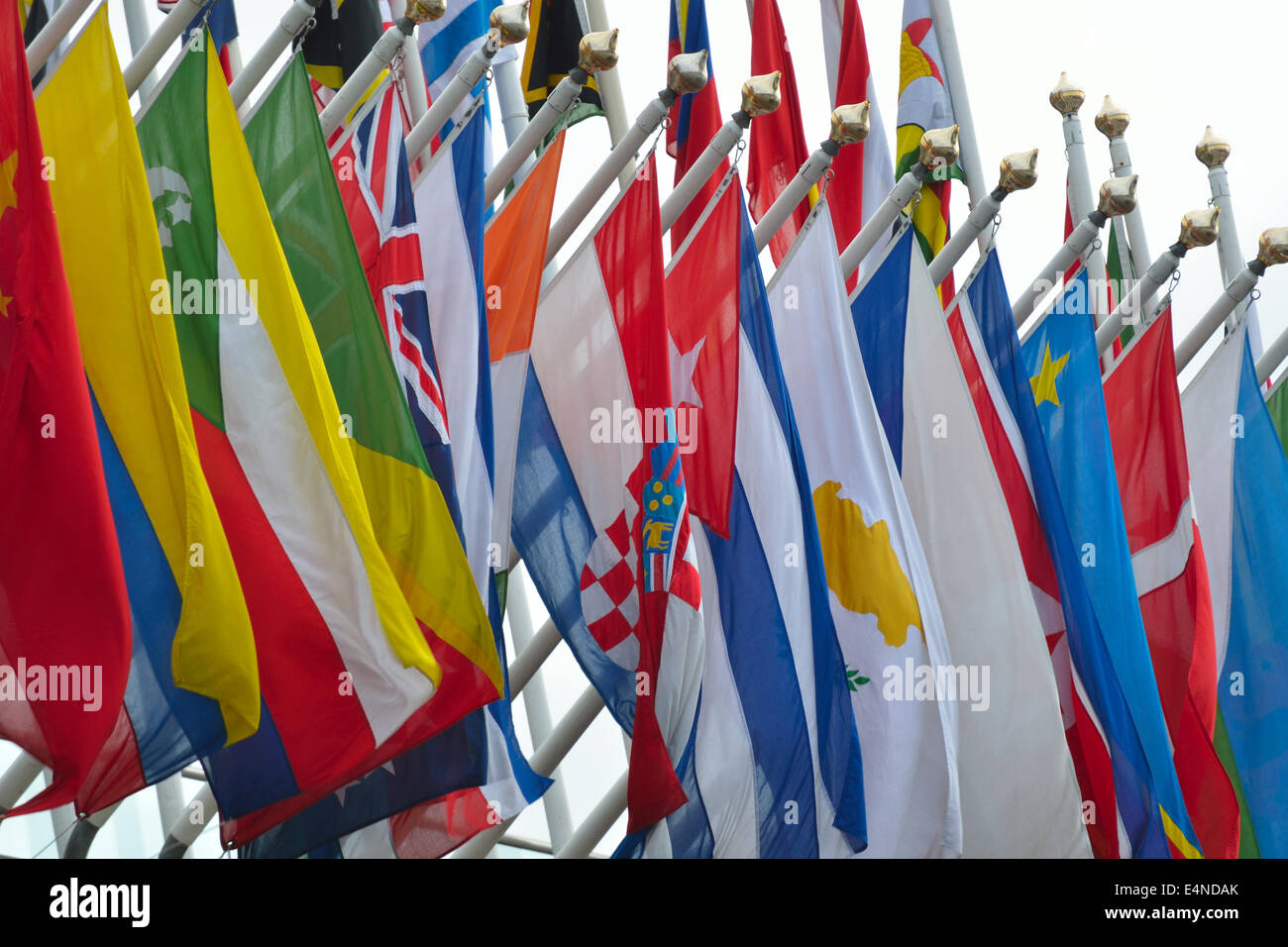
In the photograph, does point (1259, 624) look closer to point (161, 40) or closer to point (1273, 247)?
point (1273, 247)

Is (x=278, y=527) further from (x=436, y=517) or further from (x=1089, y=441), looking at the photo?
(x=1089, y=441)

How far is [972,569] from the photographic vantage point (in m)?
11.6

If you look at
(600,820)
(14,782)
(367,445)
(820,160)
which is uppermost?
(820,160)

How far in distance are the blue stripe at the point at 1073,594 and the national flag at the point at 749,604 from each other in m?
2.05

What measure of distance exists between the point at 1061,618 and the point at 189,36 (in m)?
6.78

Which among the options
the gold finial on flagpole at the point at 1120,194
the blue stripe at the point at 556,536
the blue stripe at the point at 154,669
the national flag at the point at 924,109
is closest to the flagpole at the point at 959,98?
the national flag at the point at 924,109

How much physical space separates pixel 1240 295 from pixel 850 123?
182 inches

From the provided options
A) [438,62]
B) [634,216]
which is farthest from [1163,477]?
[438,62]

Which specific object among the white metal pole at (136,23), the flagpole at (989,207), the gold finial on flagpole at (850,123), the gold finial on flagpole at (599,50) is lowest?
the flagpole at (989,207)

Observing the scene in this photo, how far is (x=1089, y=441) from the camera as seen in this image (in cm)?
1271

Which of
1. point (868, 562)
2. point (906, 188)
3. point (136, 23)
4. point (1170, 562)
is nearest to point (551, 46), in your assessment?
point (906, 188)

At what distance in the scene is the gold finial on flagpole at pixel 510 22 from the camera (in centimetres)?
993

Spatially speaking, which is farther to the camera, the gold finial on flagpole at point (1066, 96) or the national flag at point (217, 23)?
the gold finial on flagpole at point (1066, 96)

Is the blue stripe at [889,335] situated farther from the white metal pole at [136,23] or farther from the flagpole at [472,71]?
the white metal pole at [136,23]
